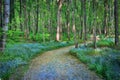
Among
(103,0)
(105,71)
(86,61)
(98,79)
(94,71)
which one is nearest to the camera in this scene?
(98,79)

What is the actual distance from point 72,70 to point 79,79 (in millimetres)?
2388

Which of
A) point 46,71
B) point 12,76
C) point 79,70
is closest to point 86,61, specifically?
point 79,70

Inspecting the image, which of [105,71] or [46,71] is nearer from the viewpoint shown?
[105,71]

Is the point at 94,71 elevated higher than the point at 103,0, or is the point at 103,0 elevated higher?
the point at 103,0

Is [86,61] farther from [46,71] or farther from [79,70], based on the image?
[46,71]

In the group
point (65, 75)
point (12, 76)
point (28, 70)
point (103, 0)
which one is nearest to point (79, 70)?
point (65, 75)

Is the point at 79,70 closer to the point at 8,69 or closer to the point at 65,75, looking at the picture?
the point at 65,75

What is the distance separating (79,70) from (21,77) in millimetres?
3480

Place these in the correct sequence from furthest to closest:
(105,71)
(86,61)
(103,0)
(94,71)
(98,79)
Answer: (103,0)
(86,61)
(94,71)
(105,71)
(98,79)

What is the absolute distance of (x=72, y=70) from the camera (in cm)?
1417

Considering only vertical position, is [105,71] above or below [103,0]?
below

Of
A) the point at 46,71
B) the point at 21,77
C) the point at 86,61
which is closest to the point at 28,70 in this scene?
the point at 46,71

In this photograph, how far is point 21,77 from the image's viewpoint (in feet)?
40.1

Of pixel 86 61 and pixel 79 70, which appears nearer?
pixel 79 70
